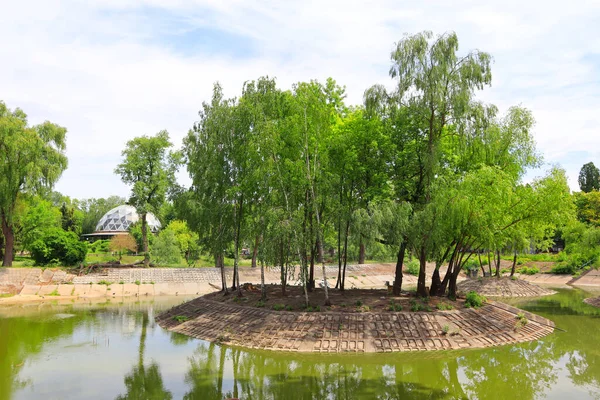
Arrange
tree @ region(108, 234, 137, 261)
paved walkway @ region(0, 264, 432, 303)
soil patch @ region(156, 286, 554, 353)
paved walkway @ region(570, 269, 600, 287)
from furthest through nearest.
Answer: tree @ region(108, 234, 137, 261) → paved walkway @ region(570, 269, 600, 287) → paved walkway @ region(0, 264, 432, 303) → soil patch @ region(156, 286, 554, 353)

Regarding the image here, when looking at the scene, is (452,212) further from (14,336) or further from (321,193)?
(14,336)

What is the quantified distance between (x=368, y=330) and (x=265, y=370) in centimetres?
564

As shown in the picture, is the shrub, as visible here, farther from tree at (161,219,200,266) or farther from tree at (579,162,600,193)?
tree at (161,219,200,266)

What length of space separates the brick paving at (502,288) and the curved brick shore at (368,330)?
16636 mm

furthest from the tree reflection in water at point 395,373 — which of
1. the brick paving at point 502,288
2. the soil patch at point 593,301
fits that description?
the brick paving at point 502,288

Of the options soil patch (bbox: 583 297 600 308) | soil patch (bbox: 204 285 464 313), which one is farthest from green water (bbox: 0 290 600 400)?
soil patch (bbox: 583 297 600 308)

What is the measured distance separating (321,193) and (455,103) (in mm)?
8568

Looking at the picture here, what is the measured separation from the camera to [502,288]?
42531 millimetres

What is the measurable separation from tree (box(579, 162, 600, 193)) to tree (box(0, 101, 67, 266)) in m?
85.7

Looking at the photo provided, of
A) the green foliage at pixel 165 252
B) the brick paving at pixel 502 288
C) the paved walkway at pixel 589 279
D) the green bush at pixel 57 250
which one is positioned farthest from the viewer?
the green foliage at pixel 165 252

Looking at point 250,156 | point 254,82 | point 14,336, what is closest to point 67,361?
point 14,336

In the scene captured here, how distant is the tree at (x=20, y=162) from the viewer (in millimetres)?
40781

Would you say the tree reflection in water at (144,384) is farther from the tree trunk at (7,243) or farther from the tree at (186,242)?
the tree at (186,242)

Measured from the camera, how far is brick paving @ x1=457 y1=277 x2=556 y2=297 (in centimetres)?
4191
